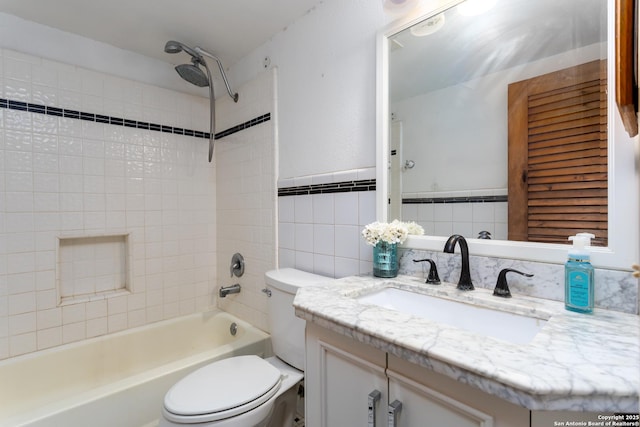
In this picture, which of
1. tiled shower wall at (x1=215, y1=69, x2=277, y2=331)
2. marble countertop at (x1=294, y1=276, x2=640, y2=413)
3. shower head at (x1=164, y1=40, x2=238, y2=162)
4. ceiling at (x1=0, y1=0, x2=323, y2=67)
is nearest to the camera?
marble countertop at (x1=294, y1=276, x2=640, y2=413)

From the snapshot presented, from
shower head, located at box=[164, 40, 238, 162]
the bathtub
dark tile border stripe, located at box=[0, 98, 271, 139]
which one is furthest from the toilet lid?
shower head, located at box=[164, 40, 238, 162]

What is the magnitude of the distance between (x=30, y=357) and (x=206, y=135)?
5.51 ft

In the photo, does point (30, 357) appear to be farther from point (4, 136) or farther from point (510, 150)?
point (510, 150)

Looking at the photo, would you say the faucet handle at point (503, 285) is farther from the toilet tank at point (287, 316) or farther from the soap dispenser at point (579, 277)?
the toilet tank at point (287, 316)

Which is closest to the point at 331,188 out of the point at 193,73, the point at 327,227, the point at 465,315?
the point at 327,227

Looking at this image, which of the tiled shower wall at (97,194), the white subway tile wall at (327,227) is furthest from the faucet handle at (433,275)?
the tiled shower wall at (97,194)

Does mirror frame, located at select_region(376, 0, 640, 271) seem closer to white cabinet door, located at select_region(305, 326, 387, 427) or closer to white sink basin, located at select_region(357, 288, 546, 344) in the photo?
white sink basin, located at select_region(357, 288, 546, 344)

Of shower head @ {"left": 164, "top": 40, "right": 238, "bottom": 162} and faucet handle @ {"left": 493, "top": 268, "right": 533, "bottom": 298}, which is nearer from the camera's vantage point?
faucet handle @ {"left": 493, "top": 268, "right": 533, "bottom": 298}

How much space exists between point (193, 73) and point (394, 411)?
6.51 feet

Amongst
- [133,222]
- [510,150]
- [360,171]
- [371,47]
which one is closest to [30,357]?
[133,222]

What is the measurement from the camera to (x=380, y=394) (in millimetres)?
674

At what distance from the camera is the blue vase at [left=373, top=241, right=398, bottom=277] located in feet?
3.57

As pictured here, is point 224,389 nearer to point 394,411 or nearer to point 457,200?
point 394,411

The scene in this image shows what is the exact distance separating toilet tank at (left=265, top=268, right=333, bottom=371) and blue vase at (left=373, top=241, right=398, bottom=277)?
30 centimetres
